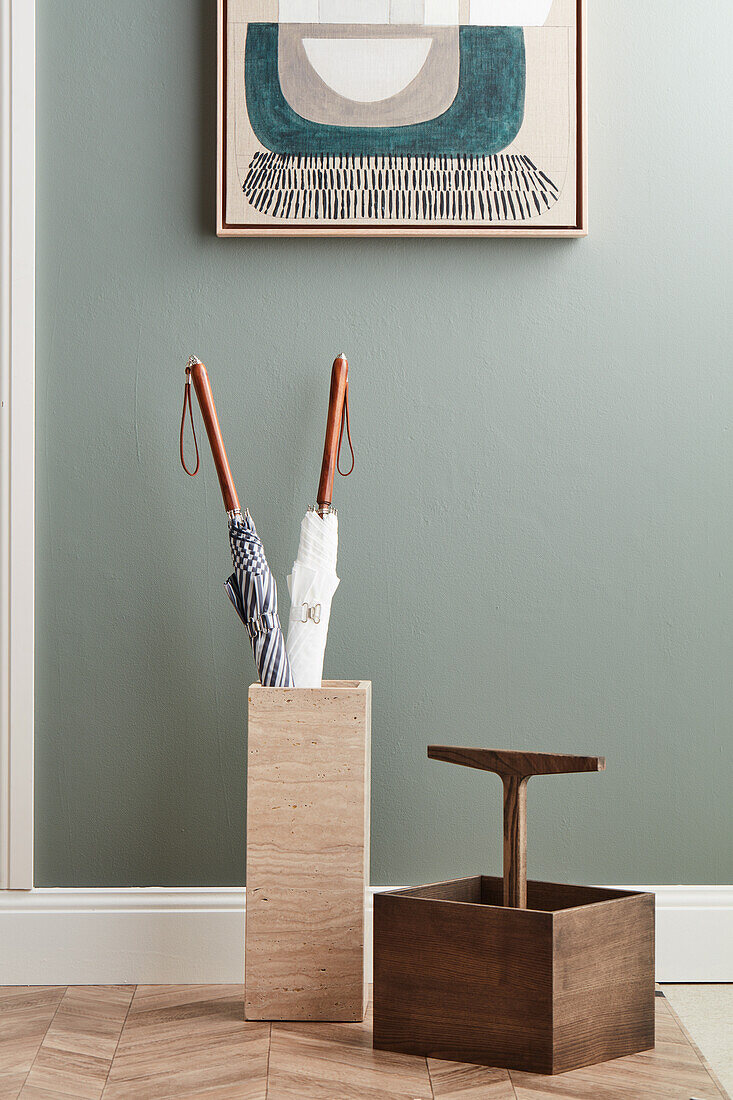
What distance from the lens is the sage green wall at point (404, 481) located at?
1.65m

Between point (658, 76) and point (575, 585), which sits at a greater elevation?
point (658, 76)

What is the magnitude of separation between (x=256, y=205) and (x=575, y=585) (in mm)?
765

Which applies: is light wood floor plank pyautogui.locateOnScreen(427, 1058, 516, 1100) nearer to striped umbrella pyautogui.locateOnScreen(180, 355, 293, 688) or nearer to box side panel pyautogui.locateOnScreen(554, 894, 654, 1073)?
box side panel pyautogui.locateOnScreen(554, 894, 654, 1073)

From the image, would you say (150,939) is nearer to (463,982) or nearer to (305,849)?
(305,849)

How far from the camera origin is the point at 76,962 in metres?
1.61

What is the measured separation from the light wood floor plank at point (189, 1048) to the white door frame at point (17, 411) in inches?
11.8

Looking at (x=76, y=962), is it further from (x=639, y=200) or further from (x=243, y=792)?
(x=639, y=200)

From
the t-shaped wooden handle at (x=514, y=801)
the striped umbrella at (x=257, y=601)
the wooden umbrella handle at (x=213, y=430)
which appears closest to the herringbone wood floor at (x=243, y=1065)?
the t-shaped wooden handle at (x=514, y=801)

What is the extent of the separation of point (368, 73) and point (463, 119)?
6.3 inches

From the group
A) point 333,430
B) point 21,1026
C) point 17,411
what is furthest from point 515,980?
point 17,411

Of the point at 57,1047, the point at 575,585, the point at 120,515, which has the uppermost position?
the point at 120,515

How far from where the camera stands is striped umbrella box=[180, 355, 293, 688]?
147 cm

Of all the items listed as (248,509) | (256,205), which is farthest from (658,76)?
(248,509)

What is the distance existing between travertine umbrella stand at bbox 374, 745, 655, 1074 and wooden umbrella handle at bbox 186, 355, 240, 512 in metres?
0.48
